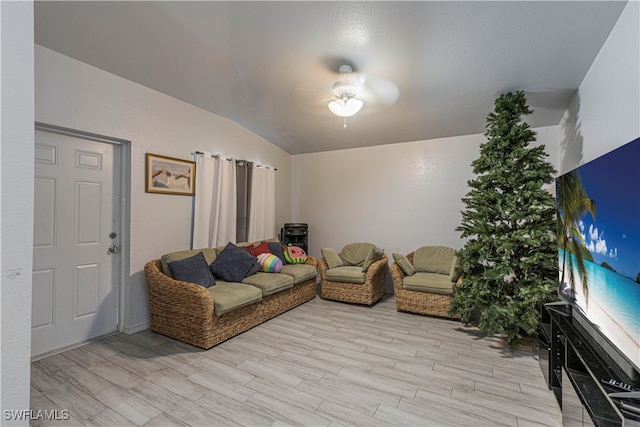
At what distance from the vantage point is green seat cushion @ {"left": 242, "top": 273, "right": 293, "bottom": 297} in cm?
345

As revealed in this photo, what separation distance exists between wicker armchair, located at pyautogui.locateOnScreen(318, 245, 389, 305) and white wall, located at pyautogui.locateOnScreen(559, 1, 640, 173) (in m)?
2.56

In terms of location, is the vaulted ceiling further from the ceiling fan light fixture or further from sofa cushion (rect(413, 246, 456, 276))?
sofa cushion (rect(413, 246, 456, 276))

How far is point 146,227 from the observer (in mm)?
3318

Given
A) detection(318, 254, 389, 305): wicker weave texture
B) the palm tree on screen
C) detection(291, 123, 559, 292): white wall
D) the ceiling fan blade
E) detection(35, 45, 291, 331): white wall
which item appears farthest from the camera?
detection(291, 123, 559, 292): white wall

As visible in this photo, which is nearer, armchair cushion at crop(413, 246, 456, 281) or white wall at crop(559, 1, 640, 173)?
white wall at crop(559, 1, 640, 173)

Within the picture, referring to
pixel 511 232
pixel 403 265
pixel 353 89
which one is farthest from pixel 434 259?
pixel 353 89

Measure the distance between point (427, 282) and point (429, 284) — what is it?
38 mm

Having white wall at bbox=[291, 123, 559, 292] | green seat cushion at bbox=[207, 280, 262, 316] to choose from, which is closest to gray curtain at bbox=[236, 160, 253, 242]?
green seat cushion at bbox=[207, 280, 262, 316]

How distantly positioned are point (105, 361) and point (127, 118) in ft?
7.80

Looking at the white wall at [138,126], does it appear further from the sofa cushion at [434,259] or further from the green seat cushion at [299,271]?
the sofa cushion at [434,259]

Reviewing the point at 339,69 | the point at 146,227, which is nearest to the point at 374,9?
the point at 339,69

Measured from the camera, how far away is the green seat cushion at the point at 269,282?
11.3 feet

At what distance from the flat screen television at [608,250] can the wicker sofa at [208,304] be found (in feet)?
8.98

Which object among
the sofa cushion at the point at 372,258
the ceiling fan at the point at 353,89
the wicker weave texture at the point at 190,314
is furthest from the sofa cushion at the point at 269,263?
the ceiling fan at the point at 353,89
